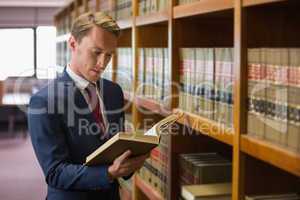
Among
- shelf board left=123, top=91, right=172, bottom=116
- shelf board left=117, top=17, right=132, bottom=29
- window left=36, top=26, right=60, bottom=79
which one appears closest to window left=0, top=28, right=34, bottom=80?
window left=36, top=26, right=60, bottom=79

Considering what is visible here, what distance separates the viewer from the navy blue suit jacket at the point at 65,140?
1729 millimetres

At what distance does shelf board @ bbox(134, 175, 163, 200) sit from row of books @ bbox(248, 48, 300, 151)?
1095mm

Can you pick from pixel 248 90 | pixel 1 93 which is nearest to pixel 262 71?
pixel 248 90

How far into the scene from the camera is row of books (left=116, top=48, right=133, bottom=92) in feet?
10.1

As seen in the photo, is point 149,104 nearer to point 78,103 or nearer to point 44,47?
point 78,103

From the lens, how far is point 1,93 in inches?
324

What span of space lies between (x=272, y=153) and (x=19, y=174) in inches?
186

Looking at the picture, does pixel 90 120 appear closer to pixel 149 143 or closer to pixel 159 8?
pixel 149 143

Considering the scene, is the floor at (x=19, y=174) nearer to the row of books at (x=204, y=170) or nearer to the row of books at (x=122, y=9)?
the row of books at (x=122, y=9)

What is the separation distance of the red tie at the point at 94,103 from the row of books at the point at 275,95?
0.66 metres

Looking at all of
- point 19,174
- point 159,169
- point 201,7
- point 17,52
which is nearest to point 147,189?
point 159,169

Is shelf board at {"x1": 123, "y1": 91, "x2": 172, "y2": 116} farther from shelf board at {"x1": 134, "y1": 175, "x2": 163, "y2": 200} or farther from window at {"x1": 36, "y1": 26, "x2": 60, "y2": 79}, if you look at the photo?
window at {"x1": 36, "y1": 26, "x2": 60, "y2": 79}

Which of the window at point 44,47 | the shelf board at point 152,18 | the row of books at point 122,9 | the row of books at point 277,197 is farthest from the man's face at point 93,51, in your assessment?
the window at point 44,47

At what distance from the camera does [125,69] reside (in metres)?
3.23
